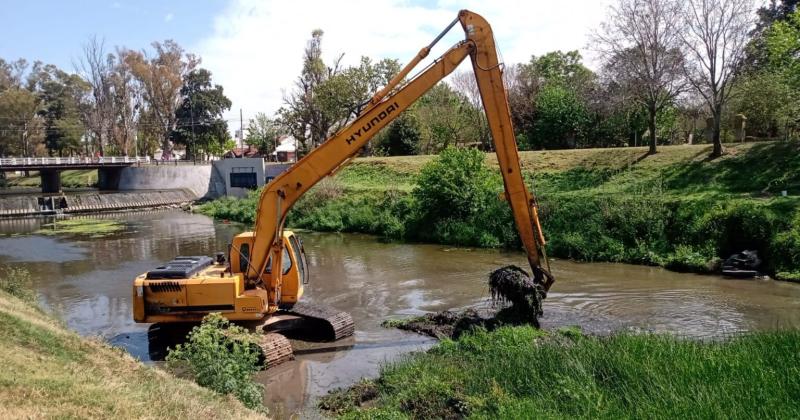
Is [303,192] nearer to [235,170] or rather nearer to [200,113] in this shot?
[235,170]

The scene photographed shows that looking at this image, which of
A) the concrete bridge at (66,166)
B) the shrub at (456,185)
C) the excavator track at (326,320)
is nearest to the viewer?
the excavator track at (326,320)

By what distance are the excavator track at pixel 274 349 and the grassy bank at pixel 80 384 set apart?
2548 millimetres

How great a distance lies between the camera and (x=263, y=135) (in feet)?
242

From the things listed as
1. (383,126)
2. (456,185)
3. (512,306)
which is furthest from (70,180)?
(512,306)

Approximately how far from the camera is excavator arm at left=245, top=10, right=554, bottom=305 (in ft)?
42.2

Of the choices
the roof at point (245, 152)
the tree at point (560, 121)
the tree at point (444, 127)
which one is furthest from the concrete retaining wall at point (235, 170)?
the tree at point (560, 121)

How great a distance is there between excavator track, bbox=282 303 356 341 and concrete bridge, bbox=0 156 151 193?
5108 centimetres

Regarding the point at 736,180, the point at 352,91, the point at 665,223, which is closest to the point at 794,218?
the point at 665,223

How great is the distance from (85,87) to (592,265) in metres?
82.5

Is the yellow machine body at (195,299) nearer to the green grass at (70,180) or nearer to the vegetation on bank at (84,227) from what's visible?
the vegetation on bank at (84,227)

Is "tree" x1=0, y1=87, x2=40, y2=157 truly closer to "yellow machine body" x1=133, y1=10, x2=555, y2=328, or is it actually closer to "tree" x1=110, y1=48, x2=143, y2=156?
"tree" x1=110, y1=48, x2=143, y2=156

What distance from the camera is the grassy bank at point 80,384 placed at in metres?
6.48

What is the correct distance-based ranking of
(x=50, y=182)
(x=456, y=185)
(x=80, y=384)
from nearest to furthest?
1. (x=80, y=384)
2. (x=456, y=185)
3. (x=50, y=182)

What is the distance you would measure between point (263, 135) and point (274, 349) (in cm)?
6445
